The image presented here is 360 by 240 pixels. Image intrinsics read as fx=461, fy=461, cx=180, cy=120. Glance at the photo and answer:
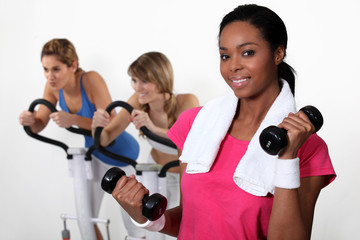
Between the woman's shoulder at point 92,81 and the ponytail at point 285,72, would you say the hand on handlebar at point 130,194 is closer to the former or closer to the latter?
the ponytail at point 285,72

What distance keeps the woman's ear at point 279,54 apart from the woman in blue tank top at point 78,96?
1688 millimetres

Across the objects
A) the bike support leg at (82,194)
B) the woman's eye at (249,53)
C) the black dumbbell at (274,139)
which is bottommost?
the bike support leg at (82,194)

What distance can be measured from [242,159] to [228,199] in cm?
12

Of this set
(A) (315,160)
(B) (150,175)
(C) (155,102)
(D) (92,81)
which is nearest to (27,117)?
(D) (92,81)

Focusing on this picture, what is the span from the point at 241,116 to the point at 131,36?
88.9 inches

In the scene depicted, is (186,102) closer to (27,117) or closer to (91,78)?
(91,78)

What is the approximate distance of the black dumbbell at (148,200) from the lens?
119cm

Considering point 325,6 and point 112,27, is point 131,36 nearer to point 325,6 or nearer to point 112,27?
point 112,27

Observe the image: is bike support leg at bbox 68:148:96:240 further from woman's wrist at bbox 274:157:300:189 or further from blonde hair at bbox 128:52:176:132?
woman's wrist at bbox 274:157:300:189

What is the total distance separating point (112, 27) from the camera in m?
3.56

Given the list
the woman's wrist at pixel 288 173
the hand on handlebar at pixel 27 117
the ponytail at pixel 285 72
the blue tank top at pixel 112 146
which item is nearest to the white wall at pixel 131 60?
the blue tank top at pixel 112 146

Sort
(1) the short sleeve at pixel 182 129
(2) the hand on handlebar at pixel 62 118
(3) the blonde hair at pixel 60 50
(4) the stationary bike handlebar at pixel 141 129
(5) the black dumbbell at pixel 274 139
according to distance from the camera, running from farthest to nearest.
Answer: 1. (3) the blonde hair at pixel 60 50
2. (2) the hand on handlebar at pixel 62 118
3. (4) the stationary bike handlebar at pixel 141 129
4. (1) the short sleeve at pixel 182 129
5. (5) the black dumbbell at pixel 274 139

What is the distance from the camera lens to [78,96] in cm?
295

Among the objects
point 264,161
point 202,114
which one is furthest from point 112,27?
point 264,161
